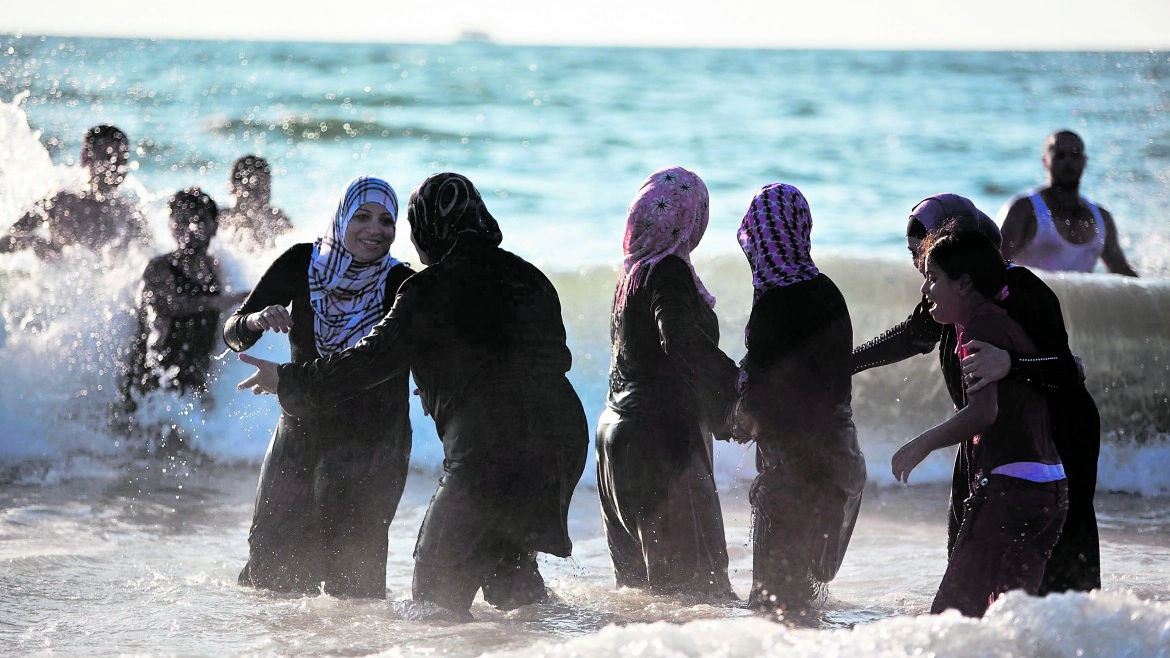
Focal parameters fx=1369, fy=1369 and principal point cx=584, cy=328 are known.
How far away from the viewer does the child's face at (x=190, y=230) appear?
7953 millimetres

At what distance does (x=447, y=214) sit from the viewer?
439cm

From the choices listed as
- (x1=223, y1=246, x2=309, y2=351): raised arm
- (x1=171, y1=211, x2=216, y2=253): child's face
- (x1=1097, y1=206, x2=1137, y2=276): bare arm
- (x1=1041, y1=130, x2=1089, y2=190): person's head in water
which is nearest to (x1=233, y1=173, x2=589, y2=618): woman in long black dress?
(x1=223, y1=246, x2=309, y2=351): raised arm

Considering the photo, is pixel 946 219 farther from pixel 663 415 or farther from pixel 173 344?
pixel 173 344

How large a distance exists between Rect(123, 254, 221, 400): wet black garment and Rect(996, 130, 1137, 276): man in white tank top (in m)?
4.80

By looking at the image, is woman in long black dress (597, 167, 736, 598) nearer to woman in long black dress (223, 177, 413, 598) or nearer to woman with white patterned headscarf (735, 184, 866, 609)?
woman with white patterned headscarf (735, 184, 866, 609)

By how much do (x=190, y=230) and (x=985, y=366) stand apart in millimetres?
5489

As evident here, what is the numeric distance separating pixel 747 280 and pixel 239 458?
12.5 ft

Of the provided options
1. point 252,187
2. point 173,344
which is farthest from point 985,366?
point 252,187

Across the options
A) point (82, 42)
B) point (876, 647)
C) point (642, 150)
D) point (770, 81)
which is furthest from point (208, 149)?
point (876, 647)

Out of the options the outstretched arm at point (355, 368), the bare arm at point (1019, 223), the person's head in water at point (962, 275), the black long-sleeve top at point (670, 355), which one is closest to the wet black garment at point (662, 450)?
the black long-sleeve top at point (670, 355)

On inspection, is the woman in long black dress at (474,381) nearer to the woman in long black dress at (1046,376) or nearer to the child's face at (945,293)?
the woman in long black dress at (1046,376)

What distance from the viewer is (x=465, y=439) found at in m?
4.41

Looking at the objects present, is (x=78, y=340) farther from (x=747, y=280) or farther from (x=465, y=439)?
(x=465, y=439)

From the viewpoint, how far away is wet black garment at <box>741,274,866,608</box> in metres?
4.40
